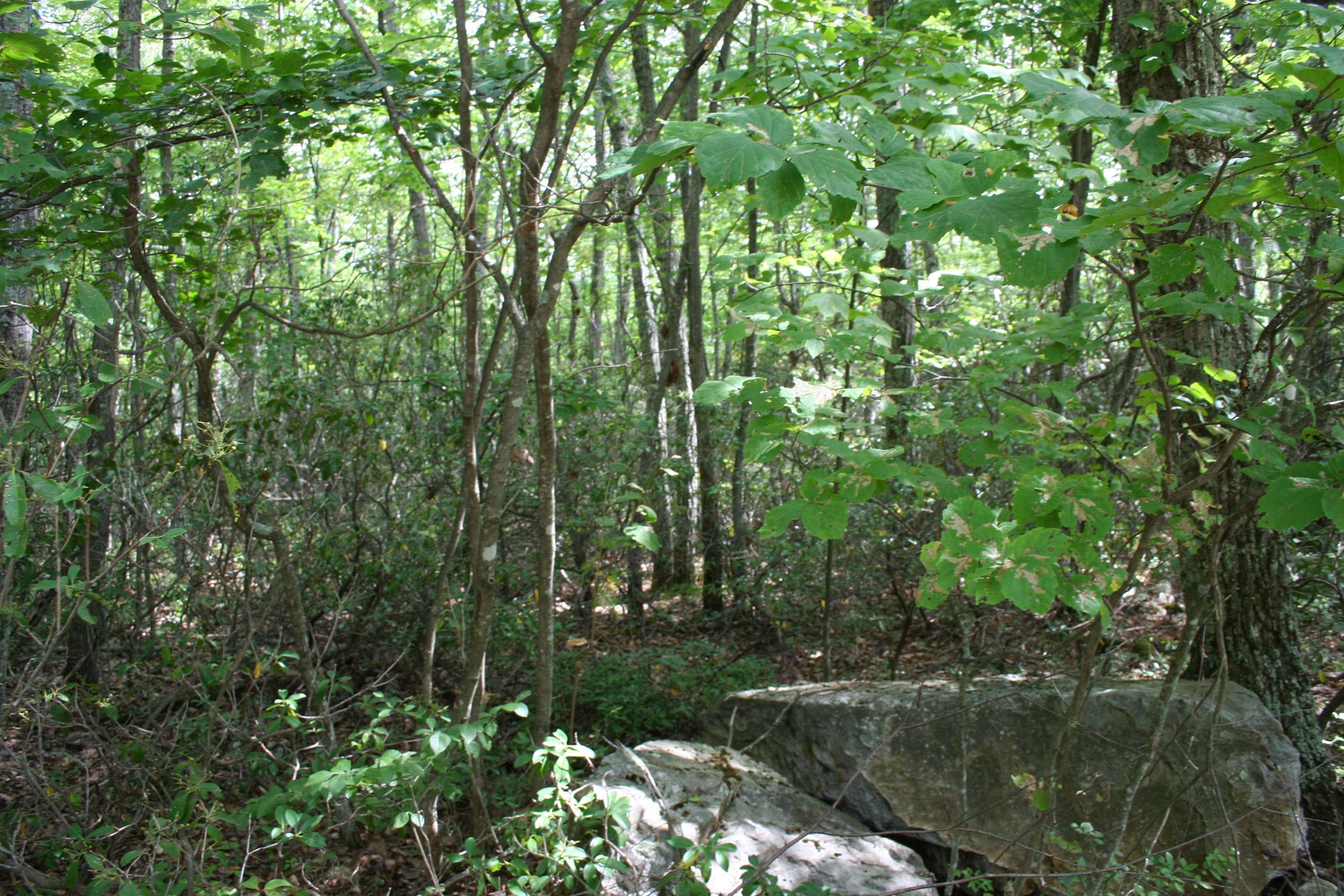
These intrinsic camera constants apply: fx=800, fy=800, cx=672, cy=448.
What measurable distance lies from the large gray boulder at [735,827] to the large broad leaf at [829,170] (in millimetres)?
2095

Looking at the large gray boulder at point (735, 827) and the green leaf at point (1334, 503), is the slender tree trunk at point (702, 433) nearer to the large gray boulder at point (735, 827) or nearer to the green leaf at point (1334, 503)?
the large gray boulder at point (735, 827)

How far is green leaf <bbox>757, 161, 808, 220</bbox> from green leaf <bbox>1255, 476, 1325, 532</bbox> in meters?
1.48

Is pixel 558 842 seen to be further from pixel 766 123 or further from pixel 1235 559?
pixel 1235 559

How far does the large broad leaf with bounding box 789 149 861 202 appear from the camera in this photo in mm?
1459

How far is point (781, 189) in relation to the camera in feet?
5.00

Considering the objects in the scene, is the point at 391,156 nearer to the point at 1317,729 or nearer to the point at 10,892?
the point at 10,892

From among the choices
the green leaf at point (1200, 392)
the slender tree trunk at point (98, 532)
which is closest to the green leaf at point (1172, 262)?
the green leaf at point (1200, 392)

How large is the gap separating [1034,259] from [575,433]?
15.2 feet

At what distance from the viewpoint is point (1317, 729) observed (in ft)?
11.7

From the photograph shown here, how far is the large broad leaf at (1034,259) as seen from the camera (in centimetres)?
176

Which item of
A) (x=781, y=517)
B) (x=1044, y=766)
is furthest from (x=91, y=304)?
(x=1044, y=766)

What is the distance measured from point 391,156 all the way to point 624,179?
3629mm

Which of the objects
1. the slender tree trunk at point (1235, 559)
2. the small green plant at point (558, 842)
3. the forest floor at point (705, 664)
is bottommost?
the forest floor at point (705, 664)

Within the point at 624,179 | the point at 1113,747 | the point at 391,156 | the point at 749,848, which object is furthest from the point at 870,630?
Result: the point at 391,156
